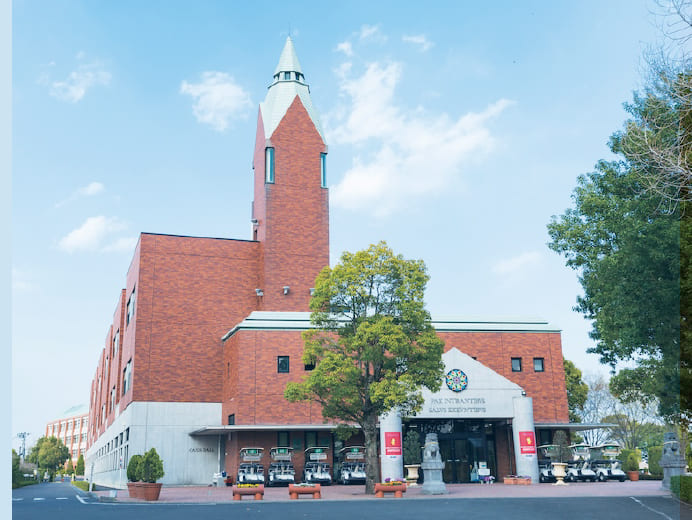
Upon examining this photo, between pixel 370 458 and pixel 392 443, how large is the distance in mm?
6398

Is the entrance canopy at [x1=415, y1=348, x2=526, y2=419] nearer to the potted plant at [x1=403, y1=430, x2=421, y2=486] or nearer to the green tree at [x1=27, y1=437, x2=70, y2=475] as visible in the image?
the potted plant at [x1=403, y1=430, x2=421, y2=486]

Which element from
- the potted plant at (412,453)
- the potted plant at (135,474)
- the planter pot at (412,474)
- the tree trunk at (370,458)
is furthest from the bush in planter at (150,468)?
the potted plant at (412,453)

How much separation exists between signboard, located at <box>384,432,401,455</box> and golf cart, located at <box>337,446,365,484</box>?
3.92m

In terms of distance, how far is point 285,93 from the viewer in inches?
1966

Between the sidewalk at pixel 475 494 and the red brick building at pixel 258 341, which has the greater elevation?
the red brick building at pixel 258 341

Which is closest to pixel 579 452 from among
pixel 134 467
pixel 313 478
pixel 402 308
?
pixel 313 478

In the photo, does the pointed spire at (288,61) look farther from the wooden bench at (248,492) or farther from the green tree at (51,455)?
the green tree at (51,455)

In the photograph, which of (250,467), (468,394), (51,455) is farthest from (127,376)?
(51,455)

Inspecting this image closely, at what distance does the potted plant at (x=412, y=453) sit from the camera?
35125 mm

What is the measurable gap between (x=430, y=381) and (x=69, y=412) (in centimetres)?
13614

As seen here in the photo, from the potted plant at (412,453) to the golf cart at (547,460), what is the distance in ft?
21.3

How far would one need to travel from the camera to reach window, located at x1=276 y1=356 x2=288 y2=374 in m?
38.3

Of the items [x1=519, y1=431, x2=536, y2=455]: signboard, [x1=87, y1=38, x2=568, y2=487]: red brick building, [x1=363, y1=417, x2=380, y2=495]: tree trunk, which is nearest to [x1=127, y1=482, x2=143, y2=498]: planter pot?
[x1=363, y1=417, x2=380, y2=495]: tree trunk

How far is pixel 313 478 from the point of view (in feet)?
115
